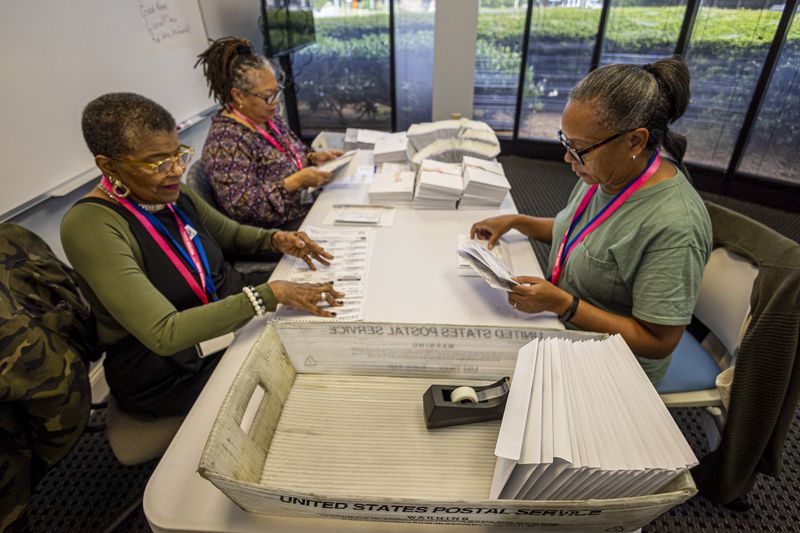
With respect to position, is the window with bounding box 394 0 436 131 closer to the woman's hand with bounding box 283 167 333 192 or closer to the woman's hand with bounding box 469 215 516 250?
the woman's hand with bounding box 283 167 333 192

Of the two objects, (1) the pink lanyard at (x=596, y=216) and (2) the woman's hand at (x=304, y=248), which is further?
(2) the woman's hand at (x=304, y=248)

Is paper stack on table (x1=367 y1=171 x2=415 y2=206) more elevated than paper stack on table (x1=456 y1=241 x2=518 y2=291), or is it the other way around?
paper stack on table (x1=456 y1=241 x2=518 y2=291)

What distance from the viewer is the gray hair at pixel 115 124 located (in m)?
1.03

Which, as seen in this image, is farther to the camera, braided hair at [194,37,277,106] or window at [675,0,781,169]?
window at [675,0,781,169]

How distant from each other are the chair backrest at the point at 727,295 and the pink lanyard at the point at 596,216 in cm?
37

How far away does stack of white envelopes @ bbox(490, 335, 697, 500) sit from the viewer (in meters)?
0.55

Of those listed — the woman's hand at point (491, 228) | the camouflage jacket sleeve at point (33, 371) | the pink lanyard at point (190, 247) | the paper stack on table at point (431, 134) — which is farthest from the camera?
the paper stack on table at point (431, 134)

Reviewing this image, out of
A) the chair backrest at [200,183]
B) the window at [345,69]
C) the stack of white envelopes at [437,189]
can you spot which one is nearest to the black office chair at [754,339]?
the stack of white envelopes at [437,189]

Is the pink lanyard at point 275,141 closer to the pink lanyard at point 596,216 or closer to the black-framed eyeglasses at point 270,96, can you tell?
the black-framed eyeglasses at point 270,96

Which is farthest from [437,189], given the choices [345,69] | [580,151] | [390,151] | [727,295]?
[345,69]

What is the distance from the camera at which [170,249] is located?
117cm

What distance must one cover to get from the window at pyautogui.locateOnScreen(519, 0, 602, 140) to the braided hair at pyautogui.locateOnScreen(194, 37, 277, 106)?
2.74 meters

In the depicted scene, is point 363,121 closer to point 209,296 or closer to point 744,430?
point 209,296

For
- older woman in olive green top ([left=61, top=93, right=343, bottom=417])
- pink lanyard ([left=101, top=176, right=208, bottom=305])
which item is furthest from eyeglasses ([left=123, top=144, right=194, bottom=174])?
pink lanyard ([left=101, top=176, right=208, bottom=305])
